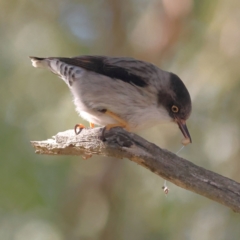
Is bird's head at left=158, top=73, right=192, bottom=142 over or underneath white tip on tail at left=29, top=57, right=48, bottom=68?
over

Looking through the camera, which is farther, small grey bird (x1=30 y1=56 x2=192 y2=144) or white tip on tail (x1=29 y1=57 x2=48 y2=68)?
white tip on tail (x1=29 y1=57 x2=48 y2=68)

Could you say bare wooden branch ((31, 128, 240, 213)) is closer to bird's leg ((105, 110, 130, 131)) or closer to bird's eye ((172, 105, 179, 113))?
bird's leg ((105, 110, 130, 131))

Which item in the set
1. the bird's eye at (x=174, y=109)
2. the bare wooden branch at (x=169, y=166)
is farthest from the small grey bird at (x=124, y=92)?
the bare wooden branch at (x=169, y=166)

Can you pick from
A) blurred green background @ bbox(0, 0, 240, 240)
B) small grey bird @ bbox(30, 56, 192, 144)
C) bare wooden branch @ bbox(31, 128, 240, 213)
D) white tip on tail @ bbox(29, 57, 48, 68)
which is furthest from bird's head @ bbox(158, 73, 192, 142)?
blurred green background @ bbox(0, 0, 240, 240)

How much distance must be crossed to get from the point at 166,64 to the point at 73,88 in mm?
1730

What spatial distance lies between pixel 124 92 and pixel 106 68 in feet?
1.14

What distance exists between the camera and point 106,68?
4406 mm

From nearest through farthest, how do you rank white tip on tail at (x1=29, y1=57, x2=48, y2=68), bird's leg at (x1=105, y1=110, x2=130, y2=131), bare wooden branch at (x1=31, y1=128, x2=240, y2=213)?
bare wooden branch at (x1=31, y1=128, x2=240, y2=213) → bird's leg at (x1=105, y1=110, x2=130, y2=131) → white tip on tail at (x1=29, y1=57, x2=48, y2=68)

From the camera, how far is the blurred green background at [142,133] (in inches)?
207

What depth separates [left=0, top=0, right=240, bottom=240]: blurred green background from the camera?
17.3ft

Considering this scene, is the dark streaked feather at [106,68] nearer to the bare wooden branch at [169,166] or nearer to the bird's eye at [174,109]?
the bird's eye at [174,109]

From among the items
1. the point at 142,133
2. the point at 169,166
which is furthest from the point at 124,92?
the point at 142,133

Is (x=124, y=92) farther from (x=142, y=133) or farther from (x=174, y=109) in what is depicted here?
(x=142, y=133)

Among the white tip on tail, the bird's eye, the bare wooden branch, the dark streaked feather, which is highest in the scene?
the dark streaked feather
